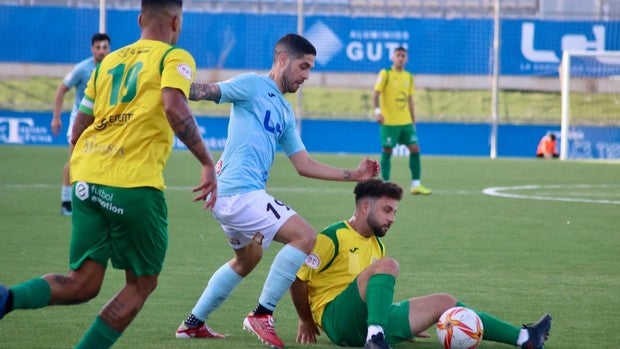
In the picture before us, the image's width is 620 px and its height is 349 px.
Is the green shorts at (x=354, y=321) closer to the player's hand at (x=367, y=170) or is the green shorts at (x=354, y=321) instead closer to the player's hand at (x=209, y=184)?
the player's hand at (x=367, y=170)

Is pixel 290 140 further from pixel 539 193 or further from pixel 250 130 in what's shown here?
pixel 539 193

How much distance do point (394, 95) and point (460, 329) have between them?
50.3ft

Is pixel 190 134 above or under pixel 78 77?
under

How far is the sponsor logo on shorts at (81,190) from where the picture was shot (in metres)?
6.46

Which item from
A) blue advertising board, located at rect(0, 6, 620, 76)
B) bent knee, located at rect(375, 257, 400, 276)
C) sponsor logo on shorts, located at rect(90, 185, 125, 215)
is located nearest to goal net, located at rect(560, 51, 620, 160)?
blue advertising board, located at rect(0, 6, 620, 76)

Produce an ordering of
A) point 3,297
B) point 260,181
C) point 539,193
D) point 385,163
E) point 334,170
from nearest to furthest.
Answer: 1. point 3,297
2. point 260,181
3. point 334,170
4. point 539,193
5. point 385,163

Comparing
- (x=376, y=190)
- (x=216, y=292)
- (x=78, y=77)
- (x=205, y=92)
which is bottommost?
(x=216, y=292)

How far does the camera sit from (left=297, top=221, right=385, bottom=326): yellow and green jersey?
7844 mm

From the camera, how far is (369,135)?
113 feet

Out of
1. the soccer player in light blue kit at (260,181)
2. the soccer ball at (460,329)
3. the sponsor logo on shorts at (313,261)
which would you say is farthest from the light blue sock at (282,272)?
the soccer ball at (460,329)

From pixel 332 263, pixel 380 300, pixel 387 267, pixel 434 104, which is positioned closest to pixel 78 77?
pixel 332 263

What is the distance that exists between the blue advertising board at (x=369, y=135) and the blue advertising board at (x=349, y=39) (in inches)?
116

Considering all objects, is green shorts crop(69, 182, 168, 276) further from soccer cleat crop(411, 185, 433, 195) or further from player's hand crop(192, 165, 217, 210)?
soccer cleat crop(411, 185, 433, 195)

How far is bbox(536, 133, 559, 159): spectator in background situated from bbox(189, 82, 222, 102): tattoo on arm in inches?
1033
